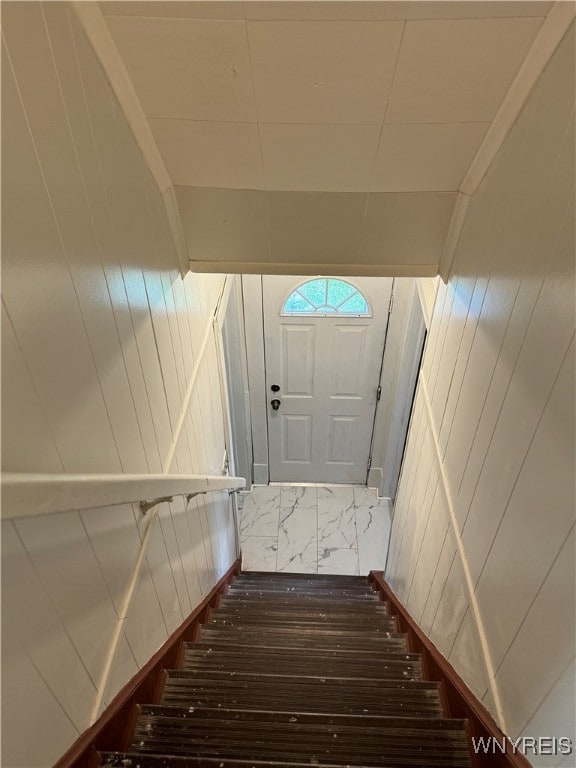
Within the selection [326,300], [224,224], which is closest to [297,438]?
[326,300]

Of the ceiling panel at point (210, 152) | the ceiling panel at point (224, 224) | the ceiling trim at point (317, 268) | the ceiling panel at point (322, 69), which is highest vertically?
the ceiling trim at point (317, 268)

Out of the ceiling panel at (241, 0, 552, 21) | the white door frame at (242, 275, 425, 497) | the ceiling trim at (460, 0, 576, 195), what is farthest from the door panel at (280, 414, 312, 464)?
the ceiling panel at (241, 0, 552, 21)

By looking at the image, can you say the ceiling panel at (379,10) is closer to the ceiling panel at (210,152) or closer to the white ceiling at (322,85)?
the white ceiling at (322,85)

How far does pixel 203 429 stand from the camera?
A: 8.87 ft

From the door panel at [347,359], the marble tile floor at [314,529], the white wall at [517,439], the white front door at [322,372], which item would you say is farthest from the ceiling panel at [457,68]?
the marble tile floor at [314,529]

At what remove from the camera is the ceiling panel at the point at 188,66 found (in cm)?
119

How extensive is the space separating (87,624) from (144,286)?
3.26 ft

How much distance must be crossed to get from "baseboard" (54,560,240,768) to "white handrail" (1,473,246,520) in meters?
0.57

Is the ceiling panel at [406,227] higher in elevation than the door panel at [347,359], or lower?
lower

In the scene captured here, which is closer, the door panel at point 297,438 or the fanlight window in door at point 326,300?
the fanlight window in door at point 326,300

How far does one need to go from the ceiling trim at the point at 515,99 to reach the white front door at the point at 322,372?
2.06 m

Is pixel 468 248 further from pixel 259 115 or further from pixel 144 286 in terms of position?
pixel 144 286

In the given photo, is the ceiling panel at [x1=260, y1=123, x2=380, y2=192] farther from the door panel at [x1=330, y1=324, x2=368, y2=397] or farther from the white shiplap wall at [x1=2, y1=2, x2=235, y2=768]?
the door panel at [x1=330, y1=324, x2=368, y2=397]

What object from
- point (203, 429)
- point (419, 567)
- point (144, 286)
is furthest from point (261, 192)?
point (419, 567)
